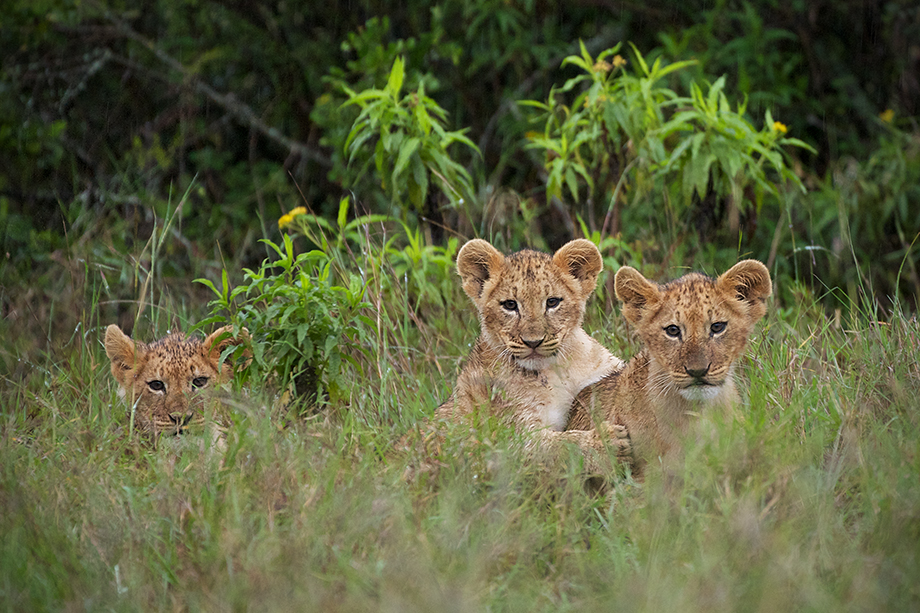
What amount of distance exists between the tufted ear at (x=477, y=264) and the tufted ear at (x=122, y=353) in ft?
5.92

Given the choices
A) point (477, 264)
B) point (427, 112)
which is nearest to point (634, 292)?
point (477, 264)

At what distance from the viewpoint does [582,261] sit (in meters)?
5.15

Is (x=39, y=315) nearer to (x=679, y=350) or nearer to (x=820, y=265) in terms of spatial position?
(x=679, y=350)

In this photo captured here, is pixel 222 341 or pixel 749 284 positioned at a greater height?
pixel 749 284

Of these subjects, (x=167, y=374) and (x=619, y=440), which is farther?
(x=167, y=374)

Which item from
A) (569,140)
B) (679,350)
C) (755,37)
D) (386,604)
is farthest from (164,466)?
(755,37)

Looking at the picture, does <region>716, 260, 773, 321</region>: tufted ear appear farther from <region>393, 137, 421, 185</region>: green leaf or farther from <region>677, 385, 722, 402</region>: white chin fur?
<region>393, 137, 421, 185</region>: green leaf

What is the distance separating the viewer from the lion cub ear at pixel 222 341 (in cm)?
523

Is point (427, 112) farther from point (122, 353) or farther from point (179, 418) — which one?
point (179, 418)

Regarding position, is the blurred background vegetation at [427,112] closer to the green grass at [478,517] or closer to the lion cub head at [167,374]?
the lion cub head at [167,374]

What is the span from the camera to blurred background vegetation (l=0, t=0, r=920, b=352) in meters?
7.73

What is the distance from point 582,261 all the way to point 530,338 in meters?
0.57

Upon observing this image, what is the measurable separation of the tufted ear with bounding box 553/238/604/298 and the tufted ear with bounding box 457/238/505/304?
1.00 feet

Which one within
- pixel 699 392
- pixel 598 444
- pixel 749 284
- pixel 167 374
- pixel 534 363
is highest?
pixel 749 284
